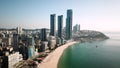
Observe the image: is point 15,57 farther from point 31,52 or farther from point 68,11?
point 68,11

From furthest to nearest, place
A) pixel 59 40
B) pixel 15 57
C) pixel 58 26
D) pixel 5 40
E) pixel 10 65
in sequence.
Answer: pixel 58 26
pixel 59 40
pixel 5 40
pixel 15 57
pixel 10 65

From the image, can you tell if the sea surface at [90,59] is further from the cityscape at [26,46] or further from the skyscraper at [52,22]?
the skyscraper at [52,22]

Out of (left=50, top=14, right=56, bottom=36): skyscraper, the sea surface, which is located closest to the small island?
(left=50, top=14, right=56, bottom=36): skyscraper

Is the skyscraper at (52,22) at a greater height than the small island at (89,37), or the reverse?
the skyscraper at (52,22)

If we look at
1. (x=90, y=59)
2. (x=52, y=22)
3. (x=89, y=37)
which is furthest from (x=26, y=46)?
(x=89, y=37)

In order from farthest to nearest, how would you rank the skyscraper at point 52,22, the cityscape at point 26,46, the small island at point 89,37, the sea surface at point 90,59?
1. the small island at point 89,37
2. the skyscraper at point 52,22
3. the sea surface at point 90,59
4. the cityscape at point 26,46

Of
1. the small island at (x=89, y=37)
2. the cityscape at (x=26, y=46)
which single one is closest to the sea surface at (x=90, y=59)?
the cityscape at (x=26, y=46)

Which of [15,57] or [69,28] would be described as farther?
[69,28]

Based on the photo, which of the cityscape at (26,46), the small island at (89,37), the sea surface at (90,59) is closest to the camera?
the cityscape at (26,46)

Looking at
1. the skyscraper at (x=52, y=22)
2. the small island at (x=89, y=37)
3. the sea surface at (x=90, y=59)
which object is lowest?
the sea surface at (x=90, y=59)

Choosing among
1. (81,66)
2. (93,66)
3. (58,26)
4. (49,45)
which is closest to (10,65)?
(81,66)

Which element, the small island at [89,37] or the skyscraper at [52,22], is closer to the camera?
the skyscraper at [52,22]
